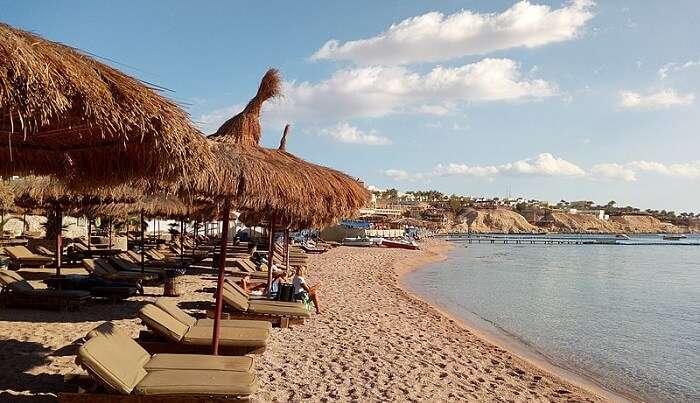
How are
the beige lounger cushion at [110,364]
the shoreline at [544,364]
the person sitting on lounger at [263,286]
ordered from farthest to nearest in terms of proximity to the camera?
1. the person sitting on lounger at [263,286]
2. the shoreline at [544,364]
3. the beige lounger cushion at [110,364]

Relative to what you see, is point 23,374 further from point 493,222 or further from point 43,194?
point 493,222

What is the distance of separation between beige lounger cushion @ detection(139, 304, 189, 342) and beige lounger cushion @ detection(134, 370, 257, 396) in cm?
109

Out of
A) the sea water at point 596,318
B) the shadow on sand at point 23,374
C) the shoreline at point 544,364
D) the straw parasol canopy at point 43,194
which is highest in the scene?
the straw parasol canopy at point 43,194

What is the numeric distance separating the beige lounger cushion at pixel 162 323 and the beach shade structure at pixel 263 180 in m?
0.48

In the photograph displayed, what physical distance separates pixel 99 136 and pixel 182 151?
570mm

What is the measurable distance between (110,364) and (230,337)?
5.68ft

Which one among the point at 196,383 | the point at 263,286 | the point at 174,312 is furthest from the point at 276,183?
the point at 263,286

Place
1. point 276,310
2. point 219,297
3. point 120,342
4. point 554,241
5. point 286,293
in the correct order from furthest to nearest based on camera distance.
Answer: point 554,241, point 286,293, point 276,310, point 219,297, point 120,342

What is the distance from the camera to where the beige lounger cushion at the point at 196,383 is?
3959 mm

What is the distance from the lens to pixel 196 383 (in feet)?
13.4

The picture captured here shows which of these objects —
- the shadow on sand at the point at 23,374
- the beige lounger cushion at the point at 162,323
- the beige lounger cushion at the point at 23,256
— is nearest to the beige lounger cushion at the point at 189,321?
the beige lounger cushion at the point at 162,323

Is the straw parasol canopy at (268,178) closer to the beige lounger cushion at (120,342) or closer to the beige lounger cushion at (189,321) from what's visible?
the beige lounger cushion at (189,321)

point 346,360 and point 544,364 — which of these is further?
point 544,364

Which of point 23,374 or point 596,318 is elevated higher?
point 23,374
